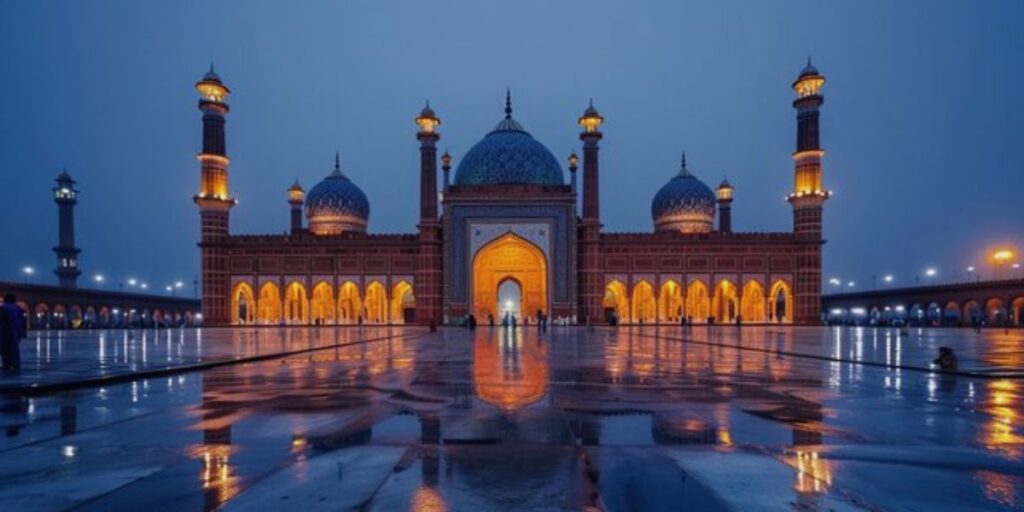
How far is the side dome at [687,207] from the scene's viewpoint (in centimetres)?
4588

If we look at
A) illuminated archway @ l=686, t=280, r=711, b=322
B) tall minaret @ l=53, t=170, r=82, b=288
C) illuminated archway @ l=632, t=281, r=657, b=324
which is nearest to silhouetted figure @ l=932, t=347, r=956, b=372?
illuminated archway @ l=632, t=281, r=657, b=324

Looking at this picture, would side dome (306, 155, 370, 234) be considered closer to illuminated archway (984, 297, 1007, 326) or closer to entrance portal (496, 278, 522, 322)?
entrance portal (496, 278, 522, 322)

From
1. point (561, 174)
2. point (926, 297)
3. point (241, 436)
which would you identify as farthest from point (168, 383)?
point (926, 297)

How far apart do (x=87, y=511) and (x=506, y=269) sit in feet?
133

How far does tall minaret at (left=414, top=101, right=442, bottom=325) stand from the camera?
1528 inches

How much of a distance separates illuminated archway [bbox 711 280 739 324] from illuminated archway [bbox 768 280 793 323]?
6.61 feet

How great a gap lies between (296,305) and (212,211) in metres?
7.32

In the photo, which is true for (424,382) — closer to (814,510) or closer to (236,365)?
(236,365)

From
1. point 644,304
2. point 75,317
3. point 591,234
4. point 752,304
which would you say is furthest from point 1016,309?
point 75,317

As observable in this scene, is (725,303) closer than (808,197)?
No

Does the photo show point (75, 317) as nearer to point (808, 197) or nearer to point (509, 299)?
point (509, 299)

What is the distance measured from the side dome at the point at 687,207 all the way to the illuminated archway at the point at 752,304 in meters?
6.48

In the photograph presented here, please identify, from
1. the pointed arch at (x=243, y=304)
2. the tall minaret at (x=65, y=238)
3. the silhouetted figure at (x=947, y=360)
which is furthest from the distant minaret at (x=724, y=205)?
the tall minaret at (x=65, y=238)

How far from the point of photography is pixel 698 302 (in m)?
41.0
